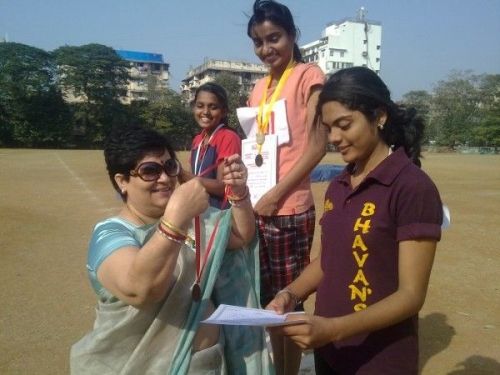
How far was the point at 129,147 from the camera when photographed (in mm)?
1829

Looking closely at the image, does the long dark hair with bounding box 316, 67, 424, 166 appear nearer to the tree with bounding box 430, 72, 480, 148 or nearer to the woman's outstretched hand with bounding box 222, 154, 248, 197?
the woman's outstretched hand with bounding box 222, 154, 248, 197

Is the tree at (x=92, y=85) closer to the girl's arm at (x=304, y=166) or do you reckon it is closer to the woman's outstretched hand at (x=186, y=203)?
the girl's arm at (x=304, y=166)

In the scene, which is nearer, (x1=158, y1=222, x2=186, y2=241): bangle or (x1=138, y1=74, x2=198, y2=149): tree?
(x1=158, y1=222, x2=186, y2=241): bangle

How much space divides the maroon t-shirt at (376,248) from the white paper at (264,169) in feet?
2.81

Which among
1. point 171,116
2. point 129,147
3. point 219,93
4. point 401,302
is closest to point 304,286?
point 401,302

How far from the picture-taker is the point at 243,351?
1.92 metres

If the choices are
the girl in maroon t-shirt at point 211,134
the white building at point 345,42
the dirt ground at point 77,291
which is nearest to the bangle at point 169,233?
the girl in maroon t-shirt at point 211,134

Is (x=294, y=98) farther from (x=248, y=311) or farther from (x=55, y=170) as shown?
(x=55, y=170)

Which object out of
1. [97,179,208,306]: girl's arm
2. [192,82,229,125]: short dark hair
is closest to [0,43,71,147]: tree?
[192,82,229,125]: short dark hair

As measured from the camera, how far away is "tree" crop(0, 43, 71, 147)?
1778 inches

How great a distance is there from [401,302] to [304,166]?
45.4 inches

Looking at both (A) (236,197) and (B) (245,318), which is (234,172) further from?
(B) (245,318)

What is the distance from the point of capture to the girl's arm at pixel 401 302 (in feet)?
4.95

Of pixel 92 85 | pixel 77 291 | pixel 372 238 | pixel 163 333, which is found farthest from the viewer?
pixel 92 85
